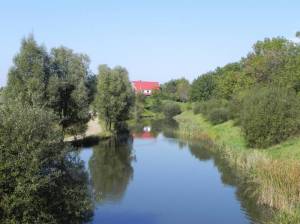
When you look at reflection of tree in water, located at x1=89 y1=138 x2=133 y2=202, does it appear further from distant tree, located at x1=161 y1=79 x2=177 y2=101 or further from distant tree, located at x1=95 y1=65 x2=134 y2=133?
distant tree, located at x1=161 y1=79 x2=177 y2=101

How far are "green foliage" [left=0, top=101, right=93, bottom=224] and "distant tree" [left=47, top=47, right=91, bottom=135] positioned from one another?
2731cm

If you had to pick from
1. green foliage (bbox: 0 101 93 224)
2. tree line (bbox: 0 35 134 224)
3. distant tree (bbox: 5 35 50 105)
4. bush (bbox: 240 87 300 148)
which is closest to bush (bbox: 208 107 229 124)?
bush (bbox: 240 87 300 148)

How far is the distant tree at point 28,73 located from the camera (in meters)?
41.7

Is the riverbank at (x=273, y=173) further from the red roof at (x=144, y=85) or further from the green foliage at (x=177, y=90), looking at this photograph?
the red roof at (x=144, y=85)

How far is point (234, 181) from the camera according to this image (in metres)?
32.7

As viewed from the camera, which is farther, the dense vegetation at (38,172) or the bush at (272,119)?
the bush at (272,119)

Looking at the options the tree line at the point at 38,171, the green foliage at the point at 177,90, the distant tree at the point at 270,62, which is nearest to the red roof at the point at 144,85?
the green foliage at the point at 177,90

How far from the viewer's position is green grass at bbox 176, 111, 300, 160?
32344 mm

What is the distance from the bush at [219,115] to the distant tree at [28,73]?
2717 cm

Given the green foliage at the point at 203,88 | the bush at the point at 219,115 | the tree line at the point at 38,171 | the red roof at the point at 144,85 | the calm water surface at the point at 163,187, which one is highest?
the red roof at the point at 144,85

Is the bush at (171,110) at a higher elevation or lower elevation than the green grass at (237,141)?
higher

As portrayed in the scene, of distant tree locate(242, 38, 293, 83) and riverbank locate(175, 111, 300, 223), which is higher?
distant tree locate(242, 38, 293, 83)

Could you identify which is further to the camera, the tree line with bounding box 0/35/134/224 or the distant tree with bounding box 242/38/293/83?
the distant tree with bounding box 242/38/293/83

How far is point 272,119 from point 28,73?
69.7ft
